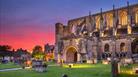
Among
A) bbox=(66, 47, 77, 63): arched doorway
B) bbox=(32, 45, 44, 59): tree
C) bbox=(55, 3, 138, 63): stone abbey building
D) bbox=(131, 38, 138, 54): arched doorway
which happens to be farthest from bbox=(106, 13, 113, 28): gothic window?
bbox=(32, 45, 44, 59): tree

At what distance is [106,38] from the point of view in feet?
185

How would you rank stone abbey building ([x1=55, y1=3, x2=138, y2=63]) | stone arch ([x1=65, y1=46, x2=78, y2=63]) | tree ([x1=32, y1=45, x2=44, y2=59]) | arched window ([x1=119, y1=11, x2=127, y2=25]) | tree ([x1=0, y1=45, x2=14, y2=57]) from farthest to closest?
tree ([x1=0, y1=45, x2=14, y2=57]) → tree ([x1=32, y1=45, x2=44, y2=59]) → arched window ([x1=119, y1=11, x2=127, y2=25]) → stone arch ([x1=65, y1=46, x2=78, y2=63]) → stone abbey building ([x1=55, y1=3, x2=138, y2=63])

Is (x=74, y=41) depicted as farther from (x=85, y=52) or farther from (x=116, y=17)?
(x=116, y=17)

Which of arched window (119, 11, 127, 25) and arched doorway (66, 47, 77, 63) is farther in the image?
arched window (119, 11, 127, 25)

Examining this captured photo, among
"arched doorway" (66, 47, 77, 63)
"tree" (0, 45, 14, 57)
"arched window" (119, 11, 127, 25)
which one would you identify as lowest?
"arched doorway" (66, 47, 77, 63)

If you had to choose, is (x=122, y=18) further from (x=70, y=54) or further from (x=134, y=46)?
(x=70, y=54)

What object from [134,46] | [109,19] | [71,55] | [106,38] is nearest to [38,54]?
[71,55]

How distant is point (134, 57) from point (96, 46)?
9.30 meters

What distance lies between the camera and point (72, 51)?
5791 cm

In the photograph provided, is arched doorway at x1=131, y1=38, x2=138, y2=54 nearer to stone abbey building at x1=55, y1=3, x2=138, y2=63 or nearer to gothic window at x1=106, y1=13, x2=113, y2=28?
stone abbey building at x1=55, y1=3, x2=138, y2=63

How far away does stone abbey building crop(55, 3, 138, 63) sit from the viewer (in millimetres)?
53194

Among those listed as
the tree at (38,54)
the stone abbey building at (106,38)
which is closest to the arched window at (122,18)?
the stone abbey building at (106,38)

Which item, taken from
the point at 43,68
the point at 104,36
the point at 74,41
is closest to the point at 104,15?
the point at 104,36

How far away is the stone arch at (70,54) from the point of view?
57.2m
